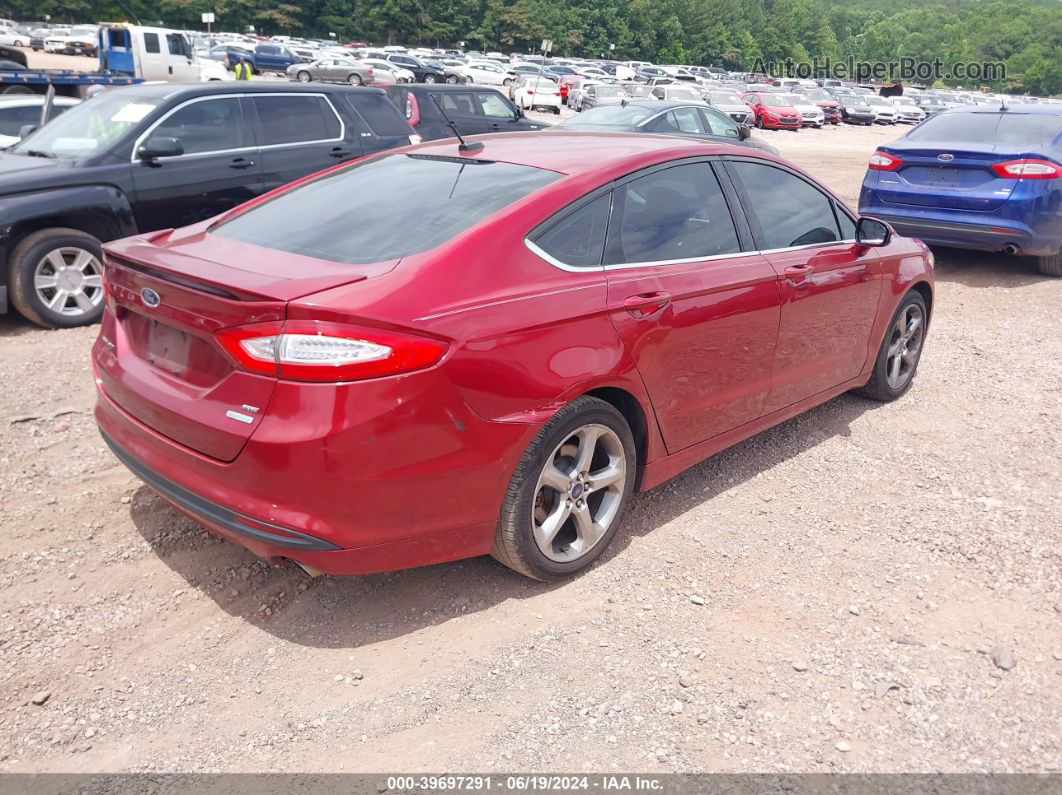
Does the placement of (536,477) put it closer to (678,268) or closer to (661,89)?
(678,268)

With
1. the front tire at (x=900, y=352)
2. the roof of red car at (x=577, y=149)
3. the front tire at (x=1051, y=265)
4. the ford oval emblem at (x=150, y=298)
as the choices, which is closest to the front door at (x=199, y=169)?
the roof of red car at (x=577, y=149)

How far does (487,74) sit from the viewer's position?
2012 inches

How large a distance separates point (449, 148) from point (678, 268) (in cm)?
123

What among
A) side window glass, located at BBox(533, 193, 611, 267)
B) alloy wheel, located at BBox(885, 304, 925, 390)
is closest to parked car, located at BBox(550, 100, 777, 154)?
alloy wheel, located at BBox(885, 304, 925, 390)

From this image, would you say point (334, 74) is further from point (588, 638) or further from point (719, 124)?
point (588, 638)

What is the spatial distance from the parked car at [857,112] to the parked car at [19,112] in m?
44.5

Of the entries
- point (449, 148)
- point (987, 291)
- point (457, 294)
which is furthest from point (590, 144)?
point (987, 291)

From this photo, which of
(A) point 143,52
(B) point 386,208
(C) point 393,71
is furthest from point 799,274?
(C) point 393,71

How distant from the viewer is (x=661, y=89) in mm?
31516

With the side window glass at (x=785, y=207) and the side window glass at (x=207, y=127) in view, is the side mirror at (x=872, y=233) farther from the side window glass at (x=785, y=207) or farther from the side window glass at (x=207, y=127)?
the side window glass at (x=207, y=127)

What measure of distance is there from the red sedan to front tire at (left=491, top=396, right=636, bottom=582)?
120 ft

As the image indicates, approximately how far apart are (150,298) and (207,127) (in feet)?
16.3

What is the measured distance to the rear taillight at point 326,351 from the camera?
8.95 feet

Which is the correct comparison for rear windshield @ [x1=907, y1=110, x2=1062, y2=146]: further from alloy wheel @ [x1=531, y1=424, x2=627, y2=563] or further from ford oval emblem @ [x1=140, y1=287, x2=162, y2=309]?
ford oval emblem @ [x1=140, y1=287, x2=162, y2=309]
